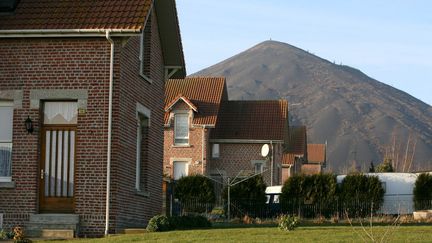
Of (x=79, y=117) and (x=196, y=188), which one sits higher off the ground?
(x=79, y=117)

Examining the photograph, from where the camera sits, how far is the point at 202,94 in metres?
55.5

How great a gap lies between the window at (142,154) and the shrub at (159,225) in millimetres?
3743

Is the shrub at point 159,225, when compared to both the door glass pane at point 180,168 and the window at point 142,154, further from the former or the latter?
the door glass pane at point 180,168

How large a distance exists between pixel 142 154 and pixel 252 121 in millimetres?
29887

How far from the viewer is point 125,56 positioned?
23.2 meters

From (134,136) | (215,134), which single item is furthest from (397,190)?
(134,136)

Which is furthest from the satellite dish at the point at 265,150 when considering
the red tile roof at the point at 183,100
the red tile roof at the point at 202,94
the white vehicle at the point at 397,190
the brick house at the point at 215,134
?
the white vehicle at the point at 397,190

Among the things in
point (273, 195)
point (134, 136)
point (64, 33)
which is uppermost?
point (64, 33)

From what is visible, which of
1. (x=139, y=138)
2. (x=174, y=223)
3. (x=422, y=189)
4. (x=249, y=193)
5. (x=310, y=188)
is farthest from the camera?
(x=249, y=193)

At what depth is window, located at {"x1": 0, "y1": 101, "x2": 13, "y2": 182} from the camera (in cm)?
2316

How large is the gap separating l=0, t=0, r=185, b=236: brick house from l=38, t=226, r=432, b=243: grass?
1927 mm

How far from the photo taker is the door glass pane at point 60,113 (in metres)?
22.9

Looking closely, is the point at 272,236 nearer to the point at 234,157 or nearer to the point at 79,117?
the point at 79,117

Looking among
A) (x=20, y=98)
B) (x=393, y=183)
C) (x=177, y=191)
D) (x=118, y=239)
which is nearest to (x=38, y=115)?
(x=20, y=98)
